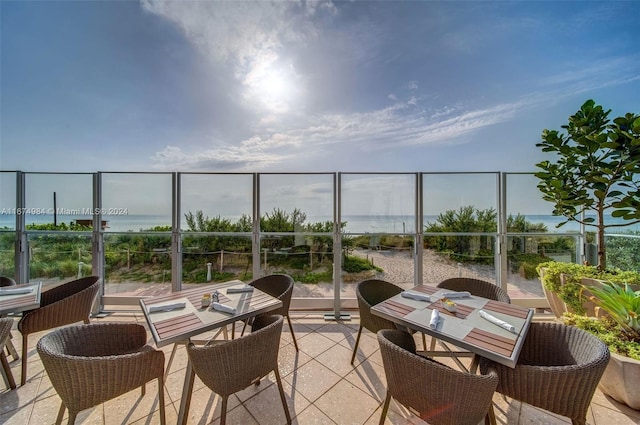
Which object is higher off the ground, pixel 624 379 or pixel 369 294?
pixel 369 294

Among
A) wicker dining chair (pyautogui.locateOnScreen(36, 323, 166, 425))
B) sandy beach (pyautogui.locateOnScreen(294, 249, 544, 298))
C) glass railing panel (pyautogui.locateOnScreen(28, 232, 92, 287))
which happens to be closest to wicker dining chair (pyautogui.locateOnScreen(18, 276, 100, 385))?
wicker dining chair (pyautogui.locateOnScreen(36, 323, 166, 425))

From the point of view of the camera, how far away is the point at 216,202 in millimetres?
3865

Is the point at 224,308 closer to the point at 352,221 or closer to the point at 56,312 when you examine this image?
the point at 56,312

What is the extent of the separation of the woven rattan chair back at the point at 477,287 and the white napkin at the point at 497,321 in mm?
820

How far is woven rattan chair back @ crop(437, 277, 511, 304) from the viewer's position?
2.47m

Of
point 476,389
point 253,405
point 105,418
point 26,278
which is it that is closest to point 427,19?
point 476,389

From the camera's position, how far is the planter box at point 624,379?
170cm

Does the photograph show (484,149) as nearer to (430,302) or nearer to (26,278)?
(430,302)

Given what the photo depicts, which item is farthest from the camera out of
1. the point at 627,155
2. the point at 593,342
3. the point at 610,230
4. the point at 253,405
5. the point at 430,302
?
the point at 610,230

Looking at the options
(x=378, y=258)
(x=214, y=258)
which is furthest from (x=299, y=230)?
(x=214, y=258)

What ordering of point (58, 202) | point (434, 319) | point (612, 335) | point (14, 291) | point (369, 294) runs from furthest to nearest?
point (58, 202) → point (369, 294) → point (14, 291) → point (612, 335) → point (434, 319)

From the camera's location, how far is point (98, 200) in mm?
3691

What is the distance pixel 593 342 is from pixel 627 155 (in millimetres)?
2623

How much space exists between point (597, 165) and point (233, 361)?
459cm
